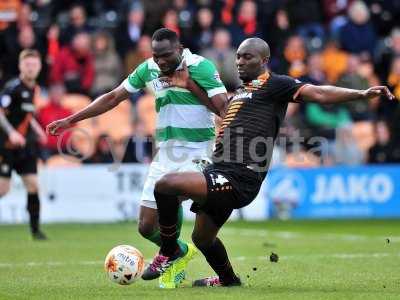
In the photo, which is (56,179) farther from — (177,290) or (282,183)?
(177,290)

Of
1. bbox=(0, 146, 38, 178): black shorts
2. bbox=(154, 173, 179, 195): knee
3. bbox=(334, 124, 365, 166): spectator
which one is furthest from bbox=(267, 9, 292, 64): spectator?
bbox=(154, 173, 179, 195): knee

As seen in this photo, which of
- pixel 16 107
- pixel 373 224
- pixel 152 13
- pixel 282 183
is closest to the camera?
pixel 16 107

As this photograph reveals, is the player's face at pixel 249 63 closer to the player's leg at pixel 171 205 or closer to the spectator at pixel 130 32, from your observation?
the player's leg at pixel 171 205

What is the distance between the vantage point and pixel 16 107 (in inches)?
606

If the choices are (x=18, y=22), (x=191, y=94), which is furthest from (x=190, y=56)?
(x=18, y=22)

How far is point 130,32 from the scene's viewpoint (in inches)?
854

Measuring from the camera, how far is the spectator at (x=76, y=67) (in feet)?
68.1

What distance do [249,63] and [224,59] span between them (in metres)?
11.7

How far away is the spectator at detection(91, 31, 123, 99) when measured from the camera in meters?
21.0

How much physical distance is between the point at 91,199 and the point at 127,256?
10383 mm

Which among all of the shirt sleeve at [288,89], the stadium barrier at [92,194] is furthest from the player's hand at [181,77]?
the stadium barrier at [92,194]

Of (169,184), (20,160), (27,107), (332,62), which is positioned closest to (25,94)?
(27,107)

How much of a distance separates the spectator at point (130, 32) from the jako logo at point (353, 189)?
484 cm

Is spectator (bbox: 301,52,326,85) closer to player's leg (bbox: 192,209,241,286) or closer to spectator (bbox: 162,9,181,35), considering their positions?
spectator (bbox: 162,9,181,35)
